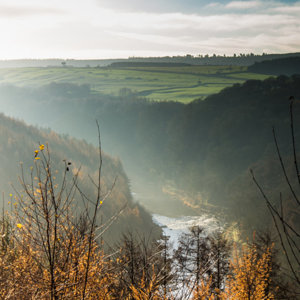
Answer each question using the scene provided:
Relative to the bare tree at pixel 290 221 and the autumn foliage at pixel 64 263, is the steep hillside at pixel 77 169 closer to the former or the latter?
the bare tree at pixel 290 221

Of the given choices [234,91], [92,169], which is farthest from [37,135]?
[234,91]

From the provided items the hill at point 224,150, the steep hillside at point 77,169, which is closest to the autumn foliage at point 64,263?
the steep hillside at point 77,169

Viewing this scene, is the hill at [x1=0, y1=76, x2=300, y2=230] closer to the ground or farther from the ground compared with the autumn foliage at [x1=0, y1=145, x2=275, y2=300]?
closer to the ground

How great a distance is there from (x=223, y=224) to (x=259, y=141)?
59.8 metres

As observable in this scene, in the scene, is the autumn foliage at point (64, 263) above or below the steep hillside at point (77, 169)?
above

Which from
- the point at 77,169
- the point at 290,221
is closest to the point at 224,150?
the point at 77,169

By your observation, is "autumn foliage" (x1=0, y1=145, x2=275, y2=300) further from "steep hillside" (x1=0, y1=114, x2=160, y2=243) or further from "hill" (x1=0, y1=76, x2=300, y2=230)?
"hill" (x1=0, y1=76, x2=300, y2=230)

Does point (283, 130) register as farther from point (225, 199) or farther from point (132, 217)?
point (132, 217)

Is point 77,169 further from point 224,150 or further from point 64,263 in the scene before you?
point 64,263

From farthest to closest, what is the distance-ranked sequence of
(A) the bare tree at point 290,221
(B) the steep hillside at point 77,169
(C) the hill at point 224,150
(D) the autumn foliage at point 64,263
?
(C) the hill at point 224,150 < (B) the steep hillside at point 77,169 < (D) the autumn foliage at point 64,263 < (A) the bare tree at point 290,221

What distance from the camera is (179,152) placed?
177375 mm

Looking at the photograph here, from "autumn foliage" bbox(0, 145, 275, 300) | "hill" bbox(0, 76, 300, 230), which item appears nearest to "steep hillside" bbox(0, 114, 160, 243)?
"hill" bbox(0, 76, 300, 230)

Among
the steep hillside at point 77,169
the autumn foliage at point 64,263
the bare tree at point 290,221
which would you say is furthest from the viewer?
the steep hillside at point 77,169

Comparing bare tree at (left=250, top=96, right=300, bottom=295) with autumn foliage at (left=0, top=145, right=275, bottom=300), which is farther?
autumn foliage at (left=0, top=145, right=275, bottom=300)
